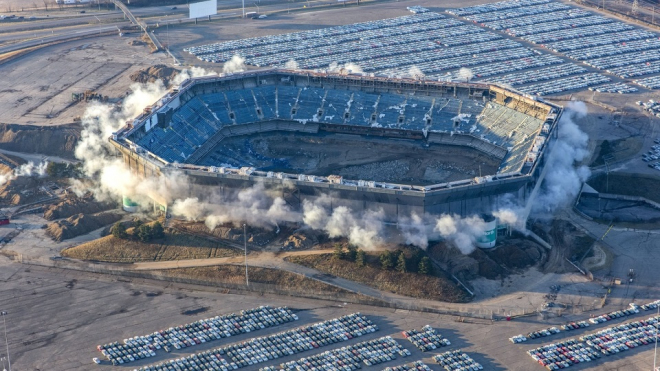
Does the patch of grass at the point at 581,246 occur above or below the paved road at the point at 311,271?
above

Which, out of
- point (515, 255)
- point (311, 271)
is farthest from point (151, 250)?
point (515, 255)

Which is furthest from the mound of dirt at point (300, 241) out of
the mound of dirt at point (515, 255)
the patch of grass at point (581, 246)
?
the patch of grass at point (581, 246)

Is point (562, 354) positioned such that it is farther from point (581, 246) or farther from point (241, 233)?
point (241, 233)

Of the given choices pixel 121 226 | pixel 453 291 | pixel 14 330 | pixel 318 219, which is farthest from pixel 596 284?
pixel 14 330

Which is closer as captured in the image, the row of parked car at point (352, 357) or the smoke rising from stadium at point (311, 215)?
the row of parked car at point (352, 357)

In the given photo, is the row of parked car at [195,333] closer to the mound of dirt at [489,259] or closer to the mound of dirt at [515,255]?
the mound of dirt at [489,259]

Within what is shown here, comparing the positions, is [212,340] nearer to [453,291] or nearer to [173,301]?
[173,301]
